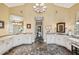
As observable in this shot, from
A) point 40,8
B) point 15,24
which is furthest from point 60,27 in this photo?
point 15,24

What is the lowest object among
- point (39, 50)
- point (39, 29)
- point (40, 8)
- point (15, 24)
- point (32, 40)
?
point (39, 50)

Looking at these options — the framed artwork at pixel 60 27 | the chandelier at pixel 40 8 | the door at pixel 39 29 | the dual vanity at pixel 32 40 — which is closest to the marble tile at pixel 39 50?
the dual vanity at pixel 32 40

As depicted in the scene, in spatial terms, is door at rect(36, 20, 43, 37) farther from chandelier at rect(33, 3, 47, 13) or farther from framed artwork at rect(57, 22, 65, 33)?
framed artwork at rect(57, 22, 65, 33)

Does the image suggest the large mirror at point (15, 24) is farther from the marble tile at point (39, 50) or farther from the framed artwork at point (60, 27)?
the framed artwork at point (60, 27)

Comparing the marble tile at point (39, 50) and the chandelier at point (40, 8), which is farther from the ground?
the chandelier at point (40, 8)

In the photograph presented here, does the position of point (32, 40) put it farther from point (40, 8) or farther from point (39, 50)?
point (40, 8)

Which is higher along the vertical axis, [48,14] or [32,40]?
[48,14]

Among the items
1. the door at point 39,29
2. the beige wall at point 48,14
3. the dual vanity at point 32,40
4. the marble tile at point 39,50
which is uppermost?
the beige wall at point 48,14

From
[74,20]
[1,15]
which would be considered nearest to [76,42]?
[74,20]

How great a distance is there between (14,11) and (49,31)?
89 cm

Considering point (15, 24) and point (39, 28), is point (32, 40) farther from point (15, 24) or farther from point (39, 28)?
point (15, 24)

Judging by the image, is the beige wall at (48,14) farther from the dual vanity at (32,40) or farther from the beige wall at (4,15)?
the dual vanity at (32,40)

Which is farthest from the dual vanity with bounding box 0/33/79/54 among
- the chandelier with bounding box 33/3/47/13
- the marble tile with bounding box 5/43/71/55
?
the chandelier with bounding box 33/3/47/13

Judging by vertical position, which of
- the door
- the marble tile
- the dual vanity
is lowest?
the marble tile
